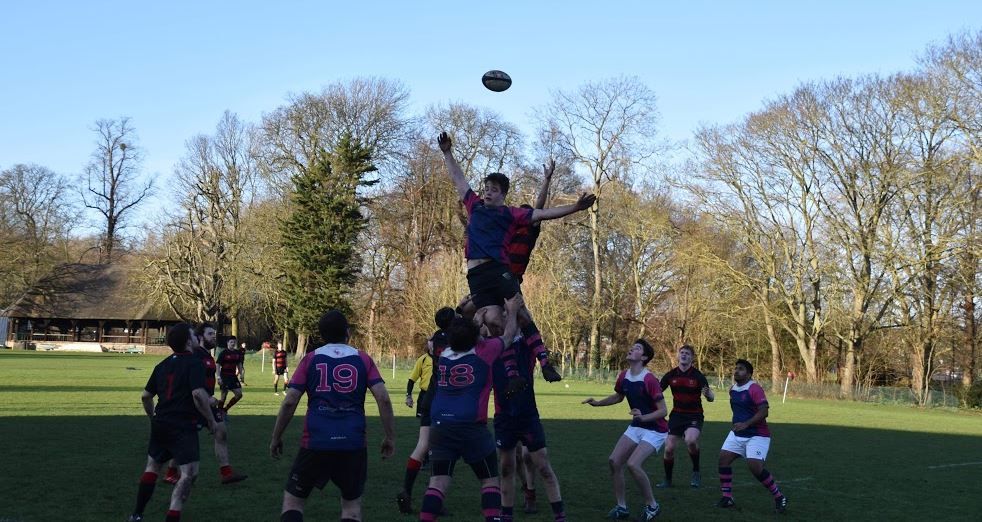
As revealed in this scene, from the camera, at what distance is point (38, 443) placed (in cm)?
1434

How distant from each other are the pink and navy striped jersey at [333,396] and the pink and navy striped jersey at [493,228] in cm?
222

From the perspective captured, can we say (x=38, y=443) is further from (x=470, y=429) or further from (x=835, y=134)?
(x=835, y=134)

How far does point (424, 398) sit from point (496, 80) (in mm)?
4587

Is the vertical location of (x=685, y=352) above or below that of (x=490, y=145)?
below

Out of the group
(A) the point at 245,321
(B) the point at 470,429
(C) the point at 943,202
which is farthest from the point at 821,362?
(B) the point at 470,429

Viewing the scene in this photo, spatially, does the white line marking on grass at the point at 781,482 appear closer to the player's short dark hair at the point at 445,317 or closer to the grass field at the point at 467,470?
the grass field at the point at 467,470

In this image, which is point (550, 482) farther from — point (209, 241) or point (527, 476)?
point (209, 241)

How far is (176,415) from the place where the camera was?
8383 millimetres

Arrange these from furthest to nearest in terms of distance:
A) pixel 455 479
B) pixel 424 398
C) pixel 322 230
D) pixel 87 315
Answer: pixel 87 315 < pixel 322 230 < pixel 424 398 < pixel 455 479

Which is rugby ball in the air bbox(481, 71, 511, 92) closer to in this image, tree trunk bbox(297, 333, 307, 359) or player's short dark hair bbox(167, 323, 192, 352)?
player's short dark hair bbox(167, 323, 192, 352)

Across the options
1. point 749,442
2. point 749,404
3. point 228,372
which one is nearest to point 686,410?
point 749,404

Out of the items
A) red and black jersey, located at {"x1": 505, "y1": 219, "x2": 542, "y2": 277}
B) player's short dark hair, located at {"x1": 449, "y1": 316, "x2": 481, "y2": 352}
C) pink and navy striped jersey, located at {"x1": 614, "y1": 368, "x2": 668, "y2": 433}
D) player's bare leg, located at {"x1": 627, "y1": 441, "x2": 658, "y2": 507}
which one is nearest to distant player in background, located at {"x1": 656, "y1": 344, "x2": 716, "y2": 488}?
pink and navy striped jersey, located at {"x1": 614, "y1": 368, "x2": 668, "y2": 433}

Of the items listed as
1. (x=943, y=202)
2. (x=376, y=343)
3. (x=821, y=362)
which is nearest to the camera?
(x=943, y=202)

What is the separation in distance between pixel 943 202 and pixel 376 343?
35608mm
